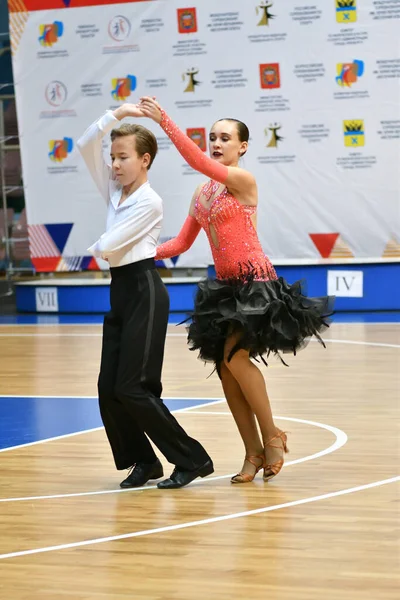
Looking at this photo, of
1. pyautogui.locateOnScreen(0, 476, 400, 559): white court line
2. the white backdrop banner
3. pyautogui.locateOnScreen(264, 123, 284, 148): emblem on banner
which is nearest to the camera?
pyautogui.locateOnScreen(0, 476, 400, 559): white court line

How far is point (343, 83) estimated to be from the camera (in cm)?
1226

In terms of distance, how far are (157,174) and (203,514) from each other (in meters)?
9.11

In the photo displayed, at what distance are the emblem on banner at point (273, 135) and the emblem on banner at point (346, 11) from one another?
51.2 inches

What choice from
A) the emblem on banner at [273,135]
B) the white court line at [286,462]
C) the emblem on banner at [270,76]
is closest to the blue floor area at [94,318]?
the emblem on banner at [273,135]

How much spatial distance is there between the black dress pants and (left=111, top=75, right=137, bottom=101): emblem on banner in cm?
871

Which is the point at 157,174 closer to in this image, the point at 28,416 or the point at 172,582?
the point at 28,416

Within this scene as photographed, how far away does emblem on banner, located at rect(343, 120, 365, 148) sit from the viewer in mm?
12234

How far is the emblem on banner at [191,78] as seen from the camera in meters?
12.7

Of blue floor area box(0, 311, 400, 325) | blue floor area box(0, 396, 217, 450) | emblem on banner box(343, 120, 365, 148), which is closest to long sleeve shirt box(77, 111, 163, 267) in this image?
blue floor area box(0, 396, 217, 450)

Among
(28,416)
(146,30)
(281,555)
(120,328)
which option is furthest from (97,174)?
(146,30)

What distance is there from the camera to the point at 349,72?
12.2 meters

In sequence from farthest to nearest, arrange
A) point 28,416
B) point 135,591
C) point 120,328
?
point 28,416, point 120,328, point 135,591

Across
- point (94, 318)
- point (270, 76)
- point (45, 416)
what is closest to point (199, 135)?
point (270, 76)

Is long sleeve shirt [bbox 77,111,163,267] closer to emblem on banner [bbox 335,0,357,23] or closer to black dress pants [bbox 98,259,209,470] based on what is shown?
black dress pants [bbox 98,259,209,470]
